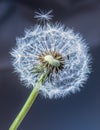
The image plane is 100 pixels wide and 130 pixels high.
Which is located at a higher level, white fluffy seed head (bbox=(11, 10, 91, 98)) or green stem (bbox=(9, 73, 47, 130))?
white fluffy seed head (bbox=(11, 10, 91, 98))

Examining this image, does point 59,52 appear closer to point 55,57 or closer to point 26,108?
point 55,57

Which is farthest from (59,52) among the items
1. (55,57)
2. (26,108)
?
(26,108)

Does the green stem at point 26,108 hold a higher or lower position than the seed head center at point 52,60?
lower

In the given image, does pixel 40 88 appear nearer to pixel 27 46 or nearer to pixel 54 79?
pixel 54 79

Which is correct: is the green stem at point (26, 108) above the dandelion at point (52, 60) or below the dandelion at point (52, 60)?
below
